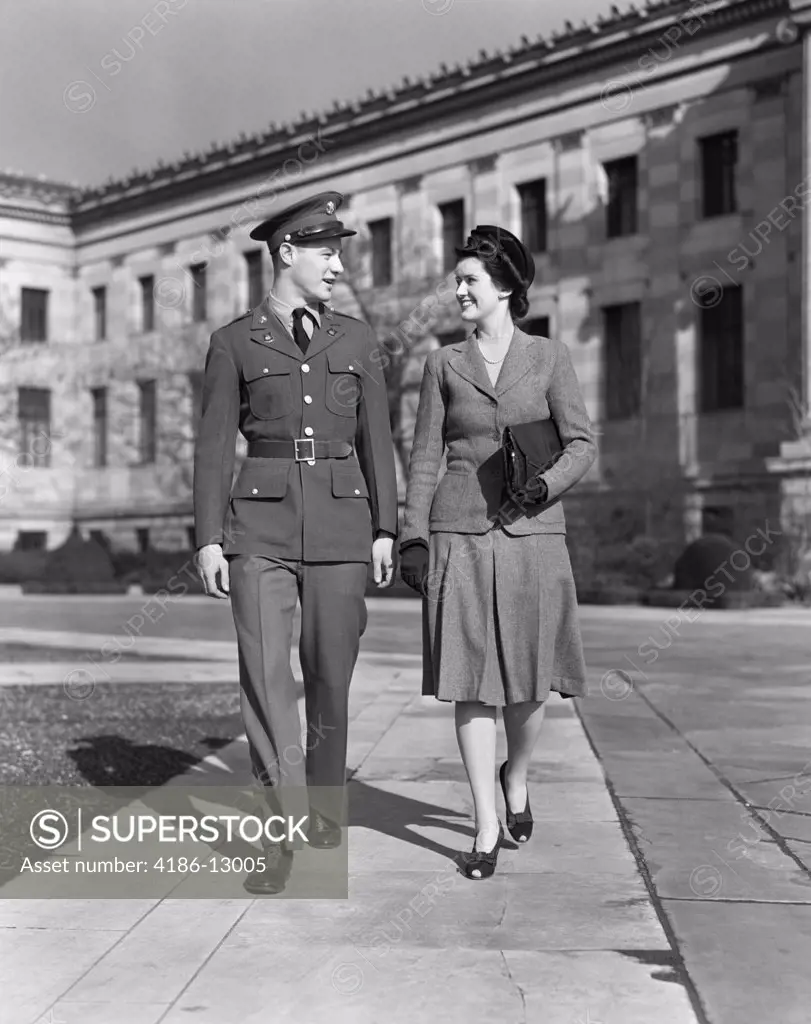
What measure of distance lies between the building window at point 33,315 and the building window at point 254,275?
367 inches

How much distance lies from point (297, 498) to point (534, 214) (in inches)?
1290

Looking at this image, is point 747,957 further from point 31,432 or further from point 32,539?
point 31,432

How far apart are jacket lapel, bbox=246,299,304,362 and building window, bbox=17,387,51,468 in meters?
44.7

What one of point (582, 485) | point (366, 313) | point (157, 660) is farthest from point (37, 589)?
point (157, 660)

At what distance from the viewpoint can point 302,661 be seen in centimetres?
546

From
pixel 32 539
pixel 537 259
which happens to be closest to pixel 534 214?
pixel 537 259

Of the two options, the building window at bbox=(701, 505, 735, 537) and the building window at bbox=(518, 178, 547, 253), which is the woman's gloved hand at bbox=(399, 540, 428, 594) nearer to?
the building window at bbox=(701, 505, 735, 537)

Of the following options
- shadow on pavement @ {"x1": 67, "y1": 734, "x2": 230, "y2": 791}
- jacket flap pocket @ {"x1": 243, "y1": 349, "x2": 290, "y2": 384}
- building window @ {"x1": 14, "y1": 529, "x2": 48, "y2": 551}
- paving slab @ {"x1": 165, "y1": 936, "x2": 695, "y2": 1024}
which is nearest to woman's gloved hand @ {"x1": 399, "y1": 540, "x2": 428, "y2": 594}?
jacket flap pocket @ {"x1": 243, "y1": 349, "x2": 290, "y2": 384}

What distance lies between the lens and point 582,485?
3325 cm

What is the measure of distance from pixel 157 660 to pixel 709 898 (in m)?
10.8

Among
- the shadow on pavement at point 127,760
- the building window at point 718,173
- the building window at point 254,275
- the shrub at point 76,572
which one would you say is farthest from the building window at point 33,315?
the shadow on pavement at point 127,760

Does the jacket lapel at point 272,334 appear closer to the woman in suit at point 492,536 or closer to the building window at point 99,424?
the woman in suit at point 492,536

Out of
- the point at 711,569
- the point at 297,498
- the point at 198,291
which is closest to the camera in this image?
the point at 297,498

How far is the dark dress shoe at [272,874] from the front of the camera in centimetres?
485
